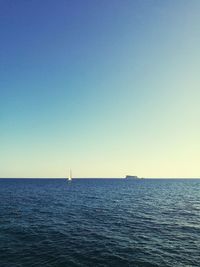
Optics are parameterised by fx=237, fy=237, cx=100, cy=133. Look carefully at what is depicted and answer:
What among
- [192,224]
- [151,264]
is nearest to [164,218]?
[192,224]

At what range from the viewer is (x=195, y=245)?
1218 inches

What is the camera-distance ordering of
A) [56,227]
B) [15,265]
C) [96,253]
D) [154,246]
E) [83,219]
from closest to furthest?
[15,265], [96,253], [154,246], [56,227], [83,219]

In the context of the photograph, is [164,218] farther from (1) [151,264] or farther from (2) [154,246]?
(1) [151,264]

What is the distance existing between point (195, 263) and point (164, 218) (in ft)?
78.7

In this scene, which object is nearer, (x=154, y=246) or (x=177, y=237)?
(x=154, y=246)

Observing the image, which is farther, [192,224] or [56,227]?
Result: [192,224]

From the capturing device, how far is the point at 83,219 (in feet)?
153

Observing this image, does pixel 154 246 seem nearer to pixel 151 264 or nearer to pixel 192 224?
pixel 151 264

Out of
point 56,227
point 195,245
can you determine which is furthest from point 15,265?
point 195,245

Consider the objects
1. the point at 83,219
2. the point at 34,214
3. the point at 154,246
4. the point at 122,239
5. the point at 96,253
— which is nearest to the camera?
the point at 96,253

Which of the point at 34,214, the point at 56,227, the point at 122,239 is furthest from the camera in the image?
the point at 34,214

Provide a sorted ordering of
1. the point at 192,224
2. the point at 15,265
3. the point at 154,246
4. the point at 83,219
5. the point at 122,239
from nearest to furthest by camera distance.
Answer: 1. the point at 15,265
2. the point at 154,246
3. the point at 122,239
4. the point at 192,224
5. the point at 83,219

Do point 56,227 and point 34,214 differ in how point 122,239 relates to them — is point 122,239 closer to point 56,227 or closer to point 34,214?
point 56,227

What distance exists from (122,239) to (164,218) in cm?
1824
